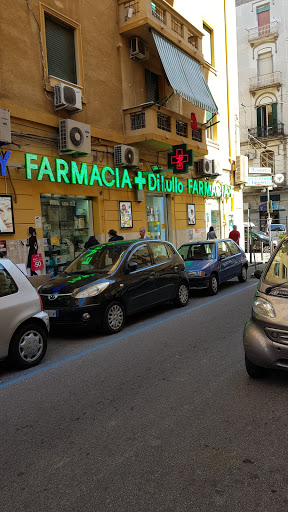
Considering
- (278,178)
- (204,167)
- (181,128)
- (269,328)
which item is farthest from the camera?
(278,178)

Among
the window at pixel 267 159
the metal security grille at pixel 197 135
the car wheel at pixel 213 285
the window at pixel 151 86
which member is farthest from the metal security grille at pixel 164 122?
the window at pixel 267 159

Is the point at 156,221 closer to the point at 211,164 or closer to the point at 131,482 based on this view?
the point at 211,164

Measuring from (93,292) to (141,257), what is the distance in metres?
1.68

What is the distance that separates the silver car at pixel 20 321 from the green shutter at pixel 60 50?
28.6 ft

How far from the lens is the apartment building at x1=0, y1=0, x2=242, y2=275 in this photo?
10.6 metres

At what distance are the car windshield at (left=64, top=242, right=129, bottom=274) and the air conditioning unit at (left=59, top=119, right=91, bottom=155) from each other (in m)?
4.52

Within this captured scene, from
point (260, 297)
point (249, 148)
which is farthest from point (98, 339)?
point (249, 148)

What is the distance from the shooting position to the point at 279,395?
387cm

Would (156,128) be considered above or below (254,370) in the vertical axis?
above

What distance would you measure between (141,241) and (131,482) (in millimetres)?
5810

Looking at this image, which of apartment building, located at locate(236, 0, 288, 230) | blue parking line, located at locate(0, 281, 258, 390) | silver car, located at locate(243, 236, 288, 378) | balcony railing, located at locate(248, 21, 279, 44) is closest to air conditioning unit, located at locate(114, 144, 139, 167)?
blue parking line, located at locate(0, 281, 258, 390)

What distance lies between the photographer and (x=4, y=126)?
9500mm

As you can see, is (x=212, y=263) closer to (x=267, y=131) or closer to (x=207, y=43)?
(x=207, y=43)

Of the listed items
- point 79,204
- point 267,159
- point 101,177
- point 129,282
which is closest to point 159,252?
point 129,282
